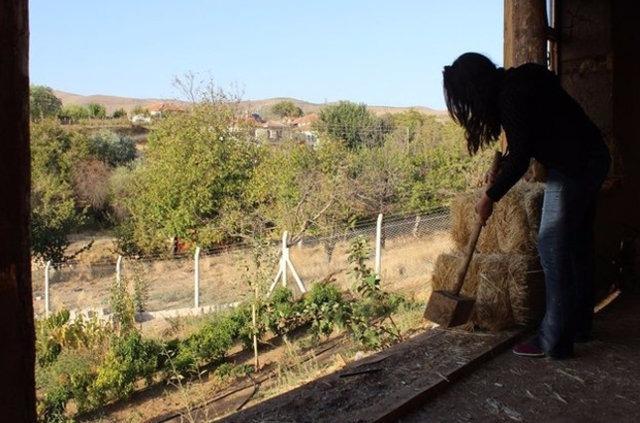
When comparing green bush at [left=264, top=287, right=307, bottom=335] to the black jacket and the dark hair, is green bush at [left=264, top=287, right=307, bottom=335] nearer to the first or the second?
the dark hair

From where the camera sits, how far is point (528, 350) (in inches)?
129

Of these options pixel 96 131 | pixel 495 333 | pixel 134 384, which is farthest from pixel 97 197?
pixel 495 333

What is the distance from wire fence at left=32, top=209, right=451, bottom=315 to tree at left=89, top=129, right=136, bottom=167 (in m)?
13.7

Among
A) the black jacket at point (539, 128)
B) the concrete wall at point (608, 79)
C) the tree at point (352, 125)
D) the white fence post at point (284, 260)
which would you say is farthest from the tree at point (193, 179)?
the black jacket at point (539, 128)

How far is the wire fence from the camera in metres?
17.0

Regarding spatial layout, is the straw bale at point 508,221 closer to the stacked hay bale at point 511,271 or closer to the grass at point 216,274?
the stacked hay bale at point 511,271

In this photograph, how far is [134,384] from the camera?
11586 mm

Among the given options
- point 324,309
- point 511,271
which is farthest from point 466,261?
point 324,309

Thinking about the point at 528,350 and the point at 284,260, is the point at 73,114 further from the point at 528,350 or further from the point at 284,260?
the point at 528,350

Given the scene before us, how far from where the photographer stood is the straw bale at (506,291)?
3613mm

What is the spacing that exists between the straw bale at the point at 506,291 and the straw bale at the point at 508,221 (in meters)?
0.09

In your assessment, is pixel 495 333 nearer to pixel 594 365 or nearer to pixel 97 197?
pixel 594 365

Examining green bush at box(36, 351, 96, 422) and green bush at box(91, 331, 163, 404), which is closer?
green bush at box(36, 351, 96, 422)

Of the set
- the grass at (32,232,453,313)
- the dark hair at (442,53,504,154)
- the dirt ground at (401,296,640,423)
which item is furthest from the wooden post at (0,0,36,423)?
the grass at (32,232,453,313)
